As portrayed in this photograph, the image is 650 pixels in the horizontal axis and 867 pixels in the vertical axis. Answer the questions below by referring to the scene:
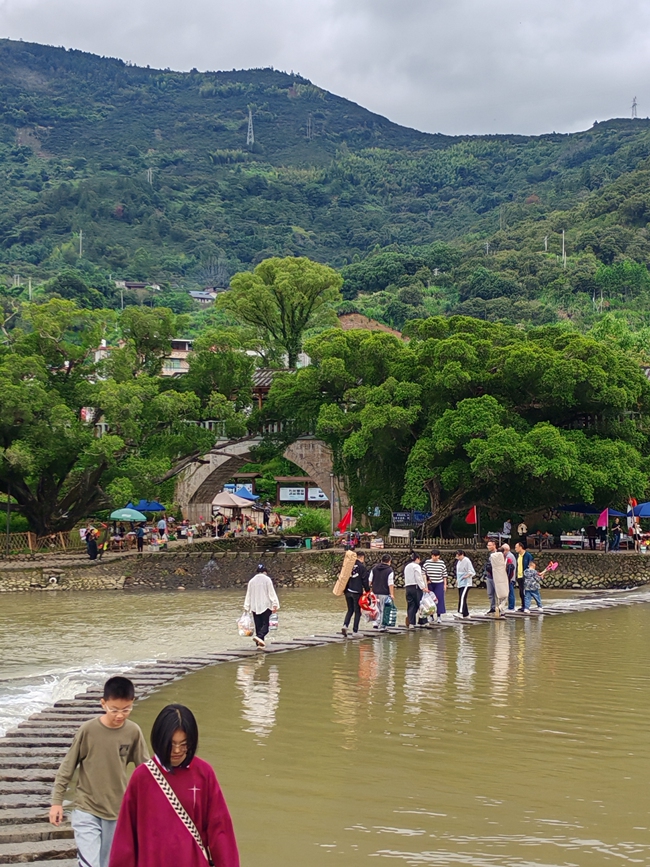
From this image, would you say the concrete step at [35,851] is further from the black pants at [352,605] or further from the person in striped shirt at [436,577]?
the person in striped shirt at [436,577]

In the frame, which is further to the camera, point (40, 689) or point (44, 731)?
point (40, 689)

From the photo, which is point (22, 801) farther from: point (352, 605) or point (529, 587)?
point (529, 587)

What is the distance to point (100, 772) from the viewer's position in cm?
523

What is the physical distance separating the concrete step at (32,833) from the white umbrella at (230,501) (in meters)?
29.1

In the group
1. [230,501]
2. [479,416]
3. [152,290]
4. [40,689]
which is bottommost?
[40,689]

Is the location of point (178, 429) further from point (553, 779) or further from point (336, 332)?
point (553, 779)

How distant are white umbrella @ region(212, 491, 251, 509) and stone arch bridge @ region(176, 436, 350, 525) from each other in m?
1.34

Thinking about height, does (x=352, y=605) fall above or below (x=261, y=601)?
below

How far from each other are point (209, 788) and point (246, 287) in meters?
41.8

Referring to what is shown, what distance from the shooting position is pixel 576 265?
291 feet

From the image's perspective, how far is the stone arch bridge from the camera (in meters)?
36.6

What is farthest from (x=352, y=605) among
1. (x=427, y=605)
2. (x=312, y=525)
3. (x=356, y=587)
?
(x=312, y=525)

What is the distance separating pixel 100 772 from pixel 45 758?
142 inches

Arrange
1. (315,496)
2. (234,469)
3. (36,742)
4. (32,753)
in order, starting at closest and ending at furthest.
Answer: (32,753) → (36,742) → (234,469) → (315,496)
